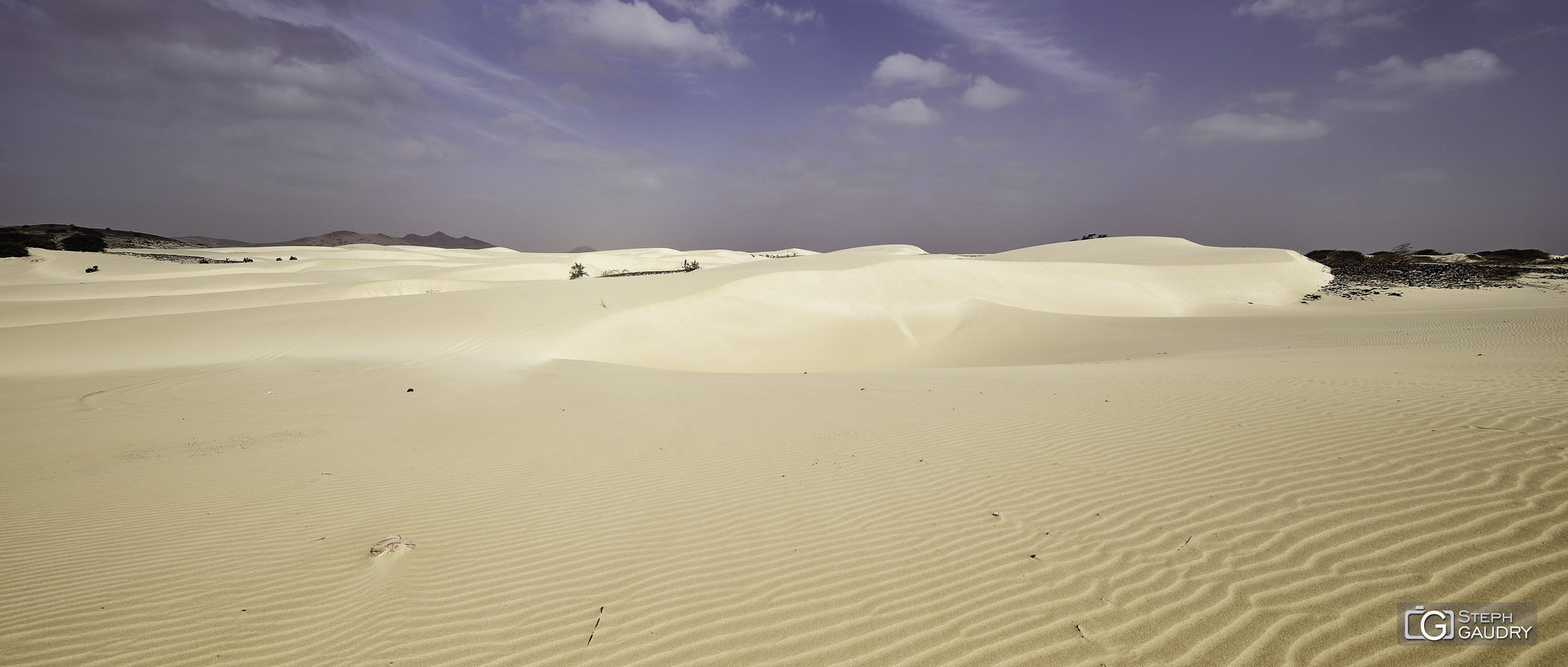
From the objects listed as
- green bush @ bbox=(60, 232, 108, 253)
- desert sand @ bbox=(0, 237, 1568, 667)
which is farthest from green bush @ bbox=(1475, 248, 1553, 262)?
green bush @ bbox=(60, 232, 108, 253)

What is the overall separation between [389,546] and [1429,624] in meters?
5.86

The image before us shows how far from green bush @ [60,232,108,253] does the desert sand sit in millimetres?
49527

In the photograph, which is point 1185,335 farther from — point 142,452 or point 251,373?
point 251,373

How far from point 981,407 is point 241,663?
281 inches

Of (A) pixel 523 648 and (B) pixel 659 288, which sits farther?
(B) pixel 659 288

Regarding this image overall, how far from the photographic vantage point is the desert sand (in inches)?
116

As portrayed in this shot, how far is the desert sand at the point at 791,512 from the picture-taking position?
9.64ft

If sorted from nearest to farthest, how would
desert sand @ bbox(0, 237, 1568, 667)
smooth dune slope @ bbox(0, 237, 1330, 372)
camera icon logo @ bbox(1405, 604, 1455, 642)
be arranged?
camera icon logo @ bbox(1405, 604, 1455, 642) < desert sand @ bbox(0, 237, 1568, 667) < smooth dune slope @ bbox(0, 237, 1330, 372)

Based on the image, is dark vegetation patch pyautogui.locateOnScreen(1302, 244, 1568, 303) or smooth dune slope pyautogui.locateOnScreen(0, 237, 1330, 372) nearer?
smooth dune slope pyautogui.locateOnScreen(0, 237, 1330, 372)

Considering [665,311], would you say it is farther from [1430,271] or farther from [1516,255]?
[1516,255]

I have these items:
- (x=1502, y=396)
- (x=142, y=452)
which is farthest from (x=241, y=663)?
(x=1502, y=396)

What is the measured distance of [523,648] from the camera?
9.91 ft

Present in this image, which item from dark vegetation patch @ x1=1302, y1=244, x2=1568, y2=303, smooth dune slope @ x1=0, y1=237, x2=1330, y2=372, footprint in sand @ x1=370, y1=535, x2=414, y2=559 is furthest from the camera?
dark vegetation patch @ x1=1302, y1=244, x2=1568, y2=303

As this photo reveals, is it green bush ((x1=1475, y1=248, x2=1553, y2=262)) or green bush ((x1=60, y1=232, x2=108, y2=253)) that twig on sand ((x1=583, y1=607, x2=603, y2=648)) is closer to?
green bush ((x1=1475, y1=248, x2=1553, y2=262))
